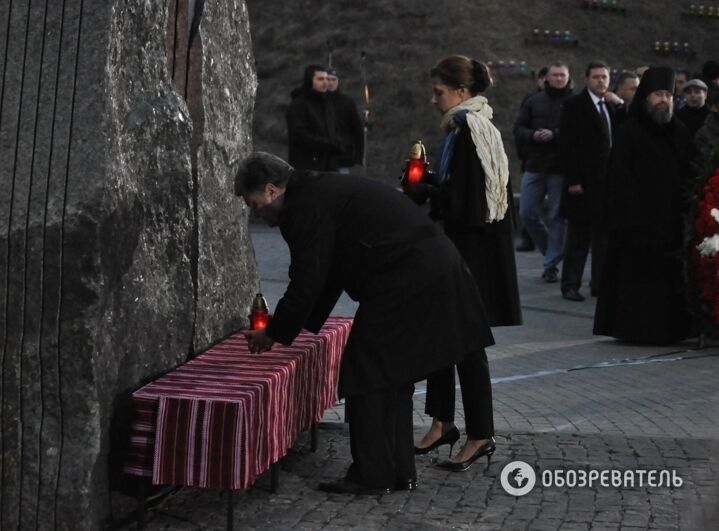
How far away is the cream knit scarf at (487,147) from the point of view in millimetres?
7219

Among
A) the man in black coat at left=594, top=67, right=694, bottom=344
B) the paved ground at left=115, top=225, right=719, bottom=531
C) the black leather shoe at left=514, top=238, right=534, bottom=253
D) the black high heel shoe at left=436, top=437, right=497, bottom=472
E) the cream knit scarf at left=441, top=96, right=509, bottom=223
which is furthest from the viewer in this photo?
the black leather shoe at left=514, top=238, right=534, bottom=253

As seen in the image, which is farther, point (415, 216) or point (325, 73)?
point (325, 73)

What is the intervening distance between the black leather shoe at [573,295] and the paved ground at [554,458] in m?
2.46

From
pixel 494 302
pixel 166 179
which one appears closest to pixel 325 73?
pixel 494 302

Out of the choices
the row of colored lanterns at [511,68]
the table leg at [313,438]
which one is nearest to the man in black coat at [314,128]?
the table leg at [313,438]

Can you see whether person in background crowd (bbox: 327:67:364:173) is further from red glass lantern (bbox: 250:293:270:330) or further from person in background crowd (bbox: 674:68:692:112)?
red glass lantern (bbox: 250:293:270:330)

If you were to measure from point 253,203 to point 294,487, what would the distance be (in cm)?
123

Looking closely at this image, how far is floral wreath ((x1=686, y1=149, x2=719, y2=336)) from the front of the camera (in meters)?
9.82

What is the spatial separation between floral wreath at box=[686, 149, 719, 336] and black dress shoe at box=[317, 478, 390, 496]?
4166 mm

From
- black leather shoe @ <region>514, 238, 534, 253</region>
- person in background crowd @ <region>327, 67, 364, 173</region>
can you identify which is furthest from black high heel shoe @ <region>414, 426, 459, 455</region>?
black leather shoe @ <region>514, 238, 534, 253</region>

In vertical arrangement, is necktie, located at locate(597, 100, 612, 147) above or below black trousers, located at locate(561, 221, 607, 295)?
above

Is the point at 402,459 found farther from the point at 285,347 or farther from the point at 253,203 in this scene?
the point at 253,203

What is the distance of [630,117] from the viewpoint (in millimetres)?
10305

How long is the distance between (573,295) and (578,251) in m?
0.37
